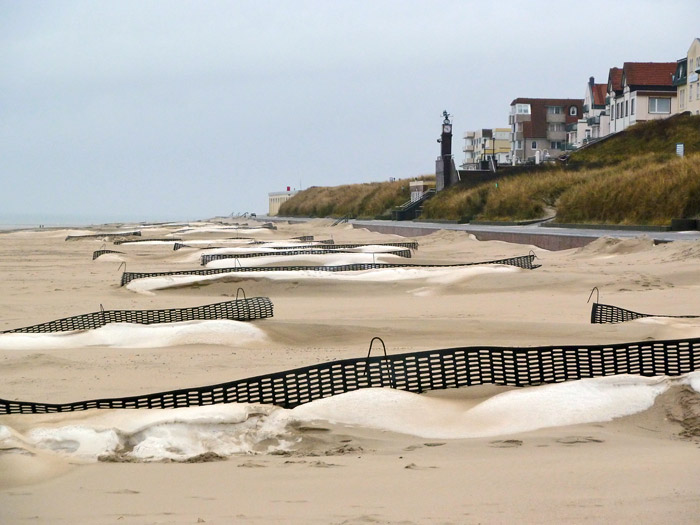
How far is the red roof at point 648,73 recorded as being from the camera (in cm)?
5934

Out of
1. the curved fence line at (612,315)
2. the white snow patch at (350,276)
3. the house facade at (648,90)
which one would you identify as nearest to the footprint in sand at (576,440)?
the curved fence line at (612,315)

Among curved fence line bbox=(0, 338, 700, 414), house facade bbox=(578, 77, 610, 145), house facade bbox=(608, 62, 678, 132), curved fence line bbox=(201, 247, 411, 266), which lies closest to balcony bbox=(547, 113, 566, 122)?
house facade bbox=(578, 77, 610, 145)

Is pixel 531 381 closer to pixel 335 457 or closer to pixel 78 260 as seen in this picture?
pixel 335 457

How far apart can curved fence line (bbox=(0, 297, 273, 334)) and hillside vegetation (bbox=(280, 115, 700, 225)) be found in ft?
48.1

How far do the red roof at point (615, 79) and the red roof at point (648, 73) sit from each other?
1.89 meters

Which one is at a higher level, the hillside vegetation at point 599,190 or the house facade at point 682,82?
the house facade at point 682,82

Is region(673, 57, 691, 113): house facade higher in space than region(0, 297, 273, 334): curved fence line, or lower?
higher

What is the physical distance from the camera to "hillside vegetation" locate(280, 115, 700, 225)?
74.6 ft

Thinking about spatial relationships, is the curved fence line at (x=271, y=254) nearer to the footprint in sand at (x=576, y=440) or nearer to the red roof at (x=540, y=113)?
the footprint in sand at (x=576, y=440)

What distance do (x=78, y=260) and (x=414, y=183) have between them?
1305 inches

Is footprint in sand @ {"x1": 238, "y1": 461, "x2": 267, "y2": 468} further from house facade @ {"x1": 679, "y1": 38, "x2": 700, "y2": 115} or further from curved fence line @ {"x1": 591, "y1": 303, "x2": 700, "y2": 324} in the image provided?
house facade @ {"x1": 679, "y1": 38, "x2": 700, "y2": 115}

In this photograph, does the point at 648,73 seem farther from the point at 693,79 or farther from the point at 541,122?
the point at 541,122

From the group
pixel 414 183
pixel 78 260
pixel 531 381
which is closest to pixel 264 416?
pixel 531 381

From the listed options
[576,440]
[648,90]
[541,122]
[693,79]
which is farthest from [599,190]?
[541,122]
